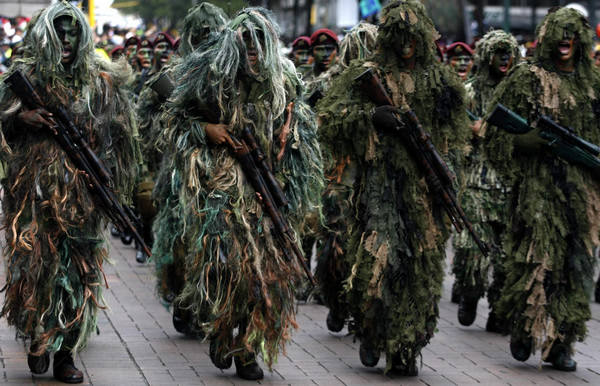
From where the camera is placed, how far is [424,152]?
7703 mm

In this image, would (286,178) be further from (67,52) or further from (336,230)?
(336,230)

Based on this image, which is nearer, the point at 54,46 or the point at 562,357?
the point at 54,46

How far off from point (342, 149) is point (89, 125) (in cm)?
165

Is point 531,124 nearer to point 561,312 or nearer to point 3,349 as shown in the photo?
point 561,312

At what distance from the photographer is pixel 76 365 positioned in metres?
7.89

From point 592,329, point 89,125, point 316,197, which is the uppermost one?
point 89,125

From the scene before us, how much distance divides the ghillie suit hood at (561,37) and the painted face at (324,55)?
3665 mm

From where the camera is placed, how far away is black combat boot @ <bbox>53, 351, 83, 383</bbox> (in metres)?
7.31

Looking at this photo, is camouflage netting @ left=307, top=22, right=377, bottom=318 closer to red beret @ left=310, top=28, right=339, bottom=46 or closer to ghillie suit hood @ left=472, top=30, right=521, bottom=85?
ghillie suit hood @ left=472, top=30, right=521, bottom=85

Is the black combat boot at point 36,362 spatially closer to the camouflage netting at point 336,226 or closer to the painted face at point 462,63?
the camouflage netting at point 336,226

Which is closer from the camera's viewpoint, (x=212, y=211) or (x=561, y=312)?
(x=212, y=211)

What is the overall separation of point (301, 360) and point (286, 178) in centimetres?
139

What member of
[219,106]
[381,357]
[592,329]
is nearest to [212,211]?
[219,106]

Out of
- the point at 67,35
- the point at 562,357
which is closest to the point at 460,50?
the point at 562,357
